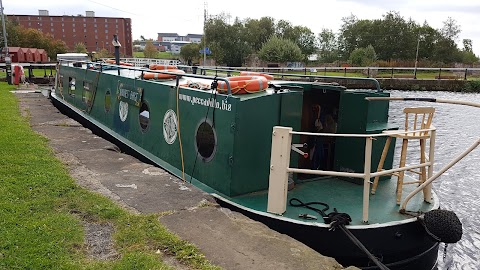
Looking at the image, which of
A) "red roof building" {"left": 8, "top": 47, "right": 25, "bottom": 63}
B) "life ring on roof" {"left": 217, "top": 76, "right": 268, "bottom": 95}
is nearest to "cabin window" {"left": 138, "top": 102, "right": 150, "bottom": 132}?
"life ring on roof" {"left": 217, "top": 76, "right": 268, "bottom": 95}

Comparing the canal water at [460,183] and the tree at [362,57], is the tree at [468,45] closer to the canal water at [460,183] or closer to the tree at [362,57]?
the tree at [362,57]

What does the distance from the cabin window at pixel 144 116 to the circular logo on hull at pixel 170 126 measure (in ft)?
2.69

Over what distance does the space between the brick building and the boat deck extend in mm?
89161

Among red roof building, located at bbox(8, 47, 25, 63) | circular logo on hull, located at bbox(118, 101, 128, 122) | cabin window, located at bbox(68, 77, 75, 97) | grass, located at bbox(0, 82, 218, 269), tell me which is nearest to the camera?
grass, located at bbox(0, 82, 218, 269)

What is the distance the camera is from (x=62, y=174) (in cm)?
583

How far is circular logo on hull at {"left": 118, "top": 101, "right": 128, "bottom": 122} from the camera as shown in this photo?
28.6 feet

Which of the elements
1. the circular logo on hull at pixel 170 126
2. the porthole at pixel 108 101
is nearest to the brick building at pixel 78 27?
the porthole at pixel 108 101

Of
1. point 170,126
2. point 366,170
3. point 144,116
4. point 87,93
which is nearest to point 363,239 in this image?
point 366,170

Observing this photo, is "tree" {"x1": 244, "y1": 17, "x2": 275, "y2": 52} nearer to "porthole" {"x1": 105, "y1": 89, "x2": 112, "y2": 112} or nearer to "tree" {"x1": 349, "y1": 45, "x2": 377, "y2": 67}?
"tree" {"x1": 349, "y1": 45, "x2": 377, "y2": 67}

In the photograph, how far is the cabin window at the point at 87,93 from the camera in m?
11.1

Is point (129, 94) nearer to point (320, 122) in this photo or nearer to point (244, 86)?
point (244, 86)

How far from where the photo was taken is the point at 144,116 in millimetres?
7902

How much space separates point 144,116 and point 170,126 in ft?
4.05

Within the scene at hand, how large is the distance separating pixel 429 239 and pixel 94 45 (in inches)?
3817
